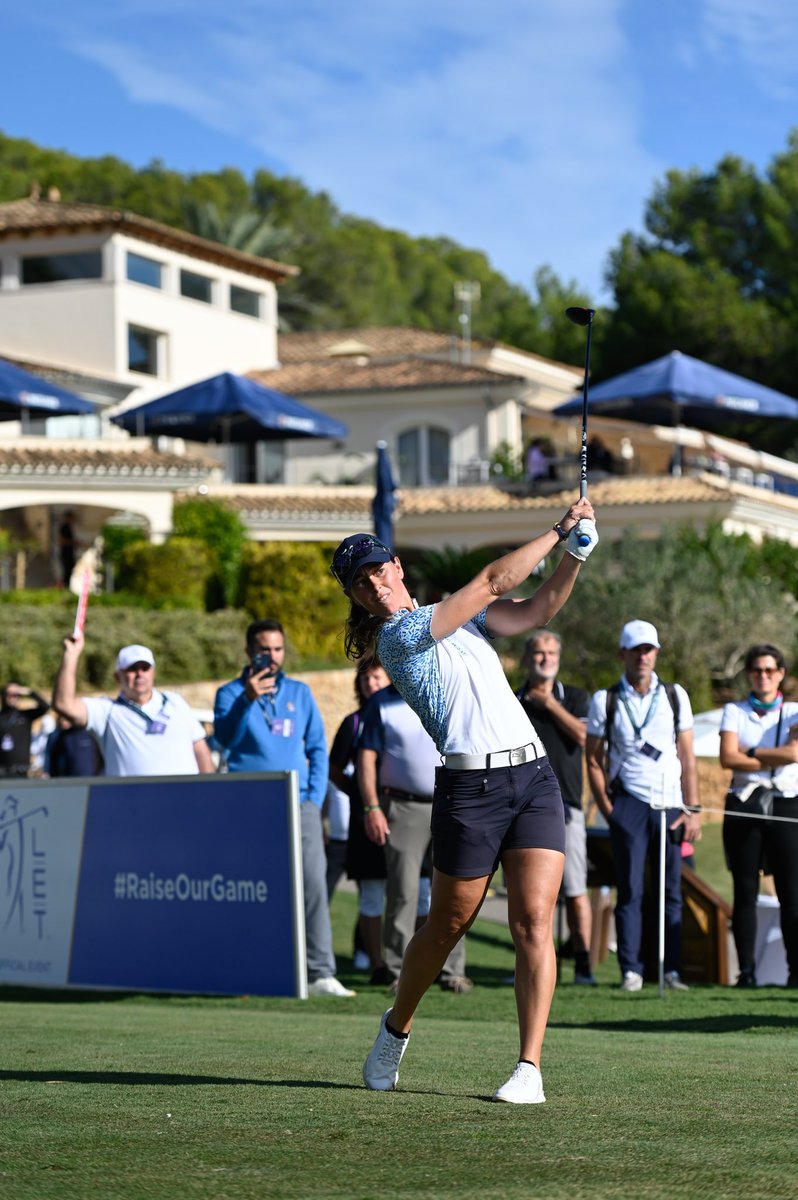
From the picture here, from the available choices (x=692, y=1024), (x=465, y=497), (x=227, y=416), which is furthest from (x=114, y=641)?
(x=692, y=1024)

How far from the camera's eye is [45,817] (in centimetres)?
1072

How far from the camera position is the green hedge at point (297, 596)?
3111 centimetres

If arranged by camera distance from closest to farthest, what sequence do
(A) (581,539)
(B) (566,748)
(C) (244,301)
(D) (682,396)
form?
(A) (581,539), (B) (566,748), (D) (682,396), (C) (244,301)

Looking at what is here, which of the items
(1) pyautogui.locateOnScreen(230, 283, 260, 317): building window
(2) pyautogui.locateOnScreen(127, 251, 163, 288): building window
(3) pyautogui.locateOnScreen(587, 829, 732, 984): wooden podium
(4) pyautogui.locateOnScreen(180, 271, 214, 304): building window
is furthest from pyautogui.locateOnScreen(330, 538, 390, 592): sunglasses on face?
(1) pyautogui.locateOnScreen(230, 283, 260, 317): building window

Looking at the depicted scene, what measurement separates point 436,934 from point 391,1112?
0.64m

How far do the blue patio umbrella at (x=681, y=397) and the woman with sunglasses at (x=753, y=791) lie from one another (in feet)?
81.9

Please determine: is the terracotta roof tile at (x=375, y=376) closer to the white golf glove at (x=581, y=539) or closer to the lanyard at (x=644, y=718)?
the lanyard at (x=644, y=718)

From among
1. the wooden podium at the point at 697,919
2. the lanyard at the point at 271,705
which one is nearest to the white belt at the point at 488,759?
the lanyard at the point at 271,705

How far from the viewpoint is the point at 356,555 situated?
552cm

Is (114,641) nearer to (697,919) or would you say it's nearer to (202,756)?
(202,756)

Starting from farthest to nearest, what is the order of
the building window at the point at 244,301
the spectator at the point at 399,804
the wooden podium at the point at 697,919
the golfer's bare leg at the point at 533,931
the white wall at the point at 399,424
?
the building window at the point at 244,301 → the white wall at the point at 399,424 → the wooden podium at the point at 697,919 → the spectator at the point at 399,804 → the golfer's bare leg at the point at 533,931

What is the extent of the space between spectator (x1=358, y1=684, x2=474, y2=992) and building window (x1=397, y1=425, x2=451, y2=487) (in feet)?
119

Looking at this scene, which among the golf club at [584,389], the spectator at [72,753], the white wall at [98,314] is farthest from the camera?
the white wall at [98,314]

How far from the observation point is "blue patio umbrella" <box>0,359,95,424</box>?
101ft
